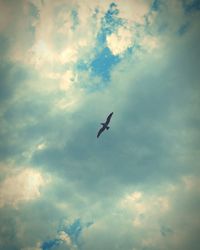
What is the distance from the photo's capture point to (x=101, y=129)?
71.7m

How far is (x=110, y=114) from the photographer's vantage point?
68.2 metres

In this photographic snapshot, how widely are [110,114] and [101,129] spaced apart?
583cm
